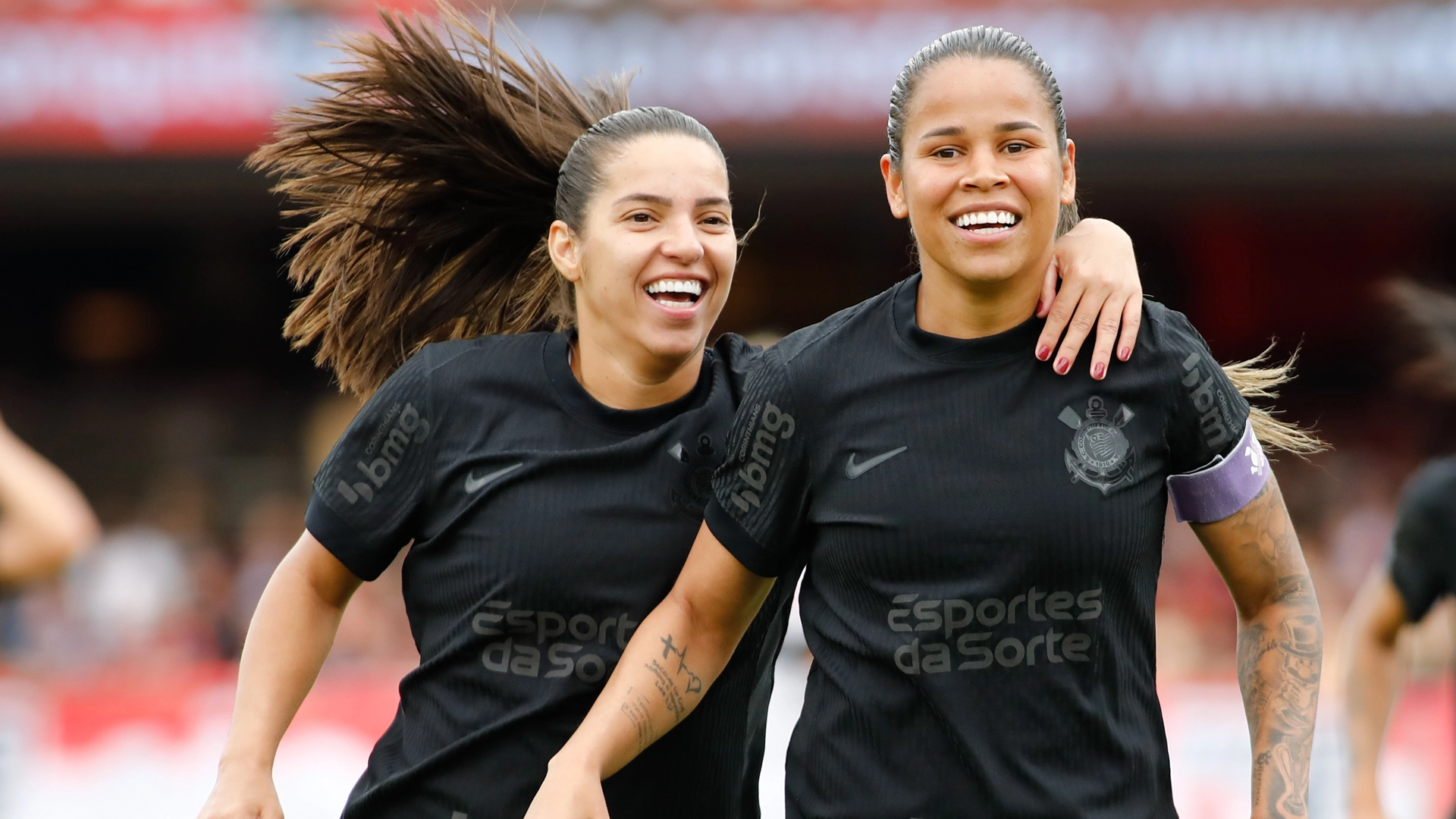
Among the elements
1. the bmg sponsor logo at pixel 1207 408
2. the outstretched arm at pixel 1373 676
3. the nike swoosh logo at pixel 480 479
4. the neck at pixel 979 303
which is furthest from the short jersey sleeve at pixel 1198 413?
the outstretched arm at pixel 1373 676

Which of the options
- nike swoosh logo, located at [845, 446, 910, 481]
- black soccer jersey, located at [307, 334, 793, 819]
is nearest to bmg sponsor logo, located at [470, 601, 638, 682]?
black soccer jersey, located at [307, 334, 793, 819]

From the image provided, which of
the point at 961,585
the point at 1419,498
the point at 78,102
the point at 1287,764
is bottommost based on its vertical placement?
the point at 1287,764

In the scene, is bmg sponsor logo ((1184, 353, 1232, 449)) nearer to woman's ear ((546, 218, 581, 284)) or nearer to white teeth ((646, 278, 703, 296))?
white teeth ((646, 278, 703, 296))

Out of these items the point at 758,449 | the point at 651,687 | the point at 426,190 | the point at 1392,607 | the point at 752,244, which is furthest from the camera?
the point at 752,244

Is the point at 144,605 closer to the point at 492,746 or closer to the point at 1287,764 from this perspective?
the point at 492,746

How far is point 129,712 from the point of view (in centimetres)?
684

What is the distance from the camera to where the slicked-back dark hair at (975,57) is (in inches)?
103

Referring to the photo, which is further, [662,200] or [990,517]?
[662,200]

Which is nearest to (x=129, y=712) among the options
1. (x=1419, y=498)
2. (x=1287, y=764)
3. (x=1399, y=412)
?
(x=1419, y=498)

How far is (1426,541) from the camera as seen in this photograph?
14.0ft

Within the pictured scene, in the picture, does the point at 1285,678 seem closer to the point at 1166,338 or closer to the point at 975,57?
the point at 1166,338

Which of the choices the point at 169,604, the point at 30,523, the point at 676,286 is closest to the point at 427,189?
the point at 676,286

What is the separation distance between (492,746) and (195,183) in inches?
342

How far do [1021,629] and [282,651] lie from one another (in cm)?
145
